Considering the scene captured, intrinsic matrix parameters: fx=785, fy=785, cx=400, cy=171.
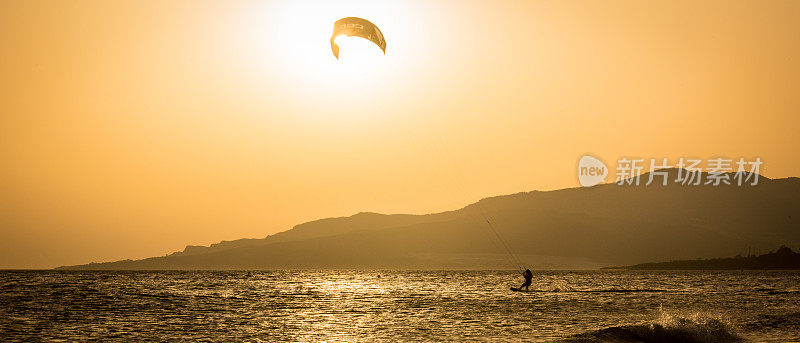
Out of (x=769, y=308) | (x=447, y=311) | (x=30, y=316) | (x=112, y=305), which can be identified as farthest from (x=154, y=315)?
(x=769, y=308)

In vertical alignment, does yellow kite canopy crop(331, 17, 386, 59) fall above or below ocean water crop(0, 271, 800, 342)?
above

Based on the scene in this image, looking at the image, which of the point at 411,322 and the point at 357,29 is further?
the point at 357,29

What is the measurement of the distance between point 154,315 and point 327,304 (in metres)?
14.9

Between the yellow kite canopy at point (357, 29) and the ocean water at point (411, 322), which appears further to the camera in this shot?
the yellow kite canopy at point (357, 29)

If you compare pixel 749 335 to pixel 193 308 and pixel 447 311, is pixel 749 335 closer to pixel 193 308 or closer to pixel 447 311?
pixel 447 311

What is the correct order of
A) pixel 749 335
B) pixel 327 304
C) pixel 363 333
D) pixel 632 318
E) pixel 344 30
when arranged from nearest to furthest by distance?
pixel 749 335 < pixel 363 333 < pixel 632 318 < pixel 344 30 < pixel 327 304

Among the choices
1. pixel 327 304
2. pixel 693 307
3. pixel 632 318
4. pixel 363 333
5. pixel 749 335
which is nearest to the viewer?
pixel 749 335

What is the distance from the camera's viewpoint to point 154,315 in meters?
52.9

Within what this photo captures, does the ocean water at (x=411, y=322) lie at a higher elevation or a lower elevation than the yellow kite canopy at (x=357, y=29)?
lower

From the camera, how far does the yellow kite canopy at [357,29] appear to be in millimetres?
51250

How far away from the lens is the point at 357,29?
51375 millimetres

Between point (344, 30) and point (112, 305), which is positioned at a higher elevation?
point (344, 30)

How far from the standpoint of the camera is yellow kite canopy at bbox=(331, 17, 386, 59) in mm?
51250

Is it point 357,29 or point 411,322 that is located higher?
point 357,29
